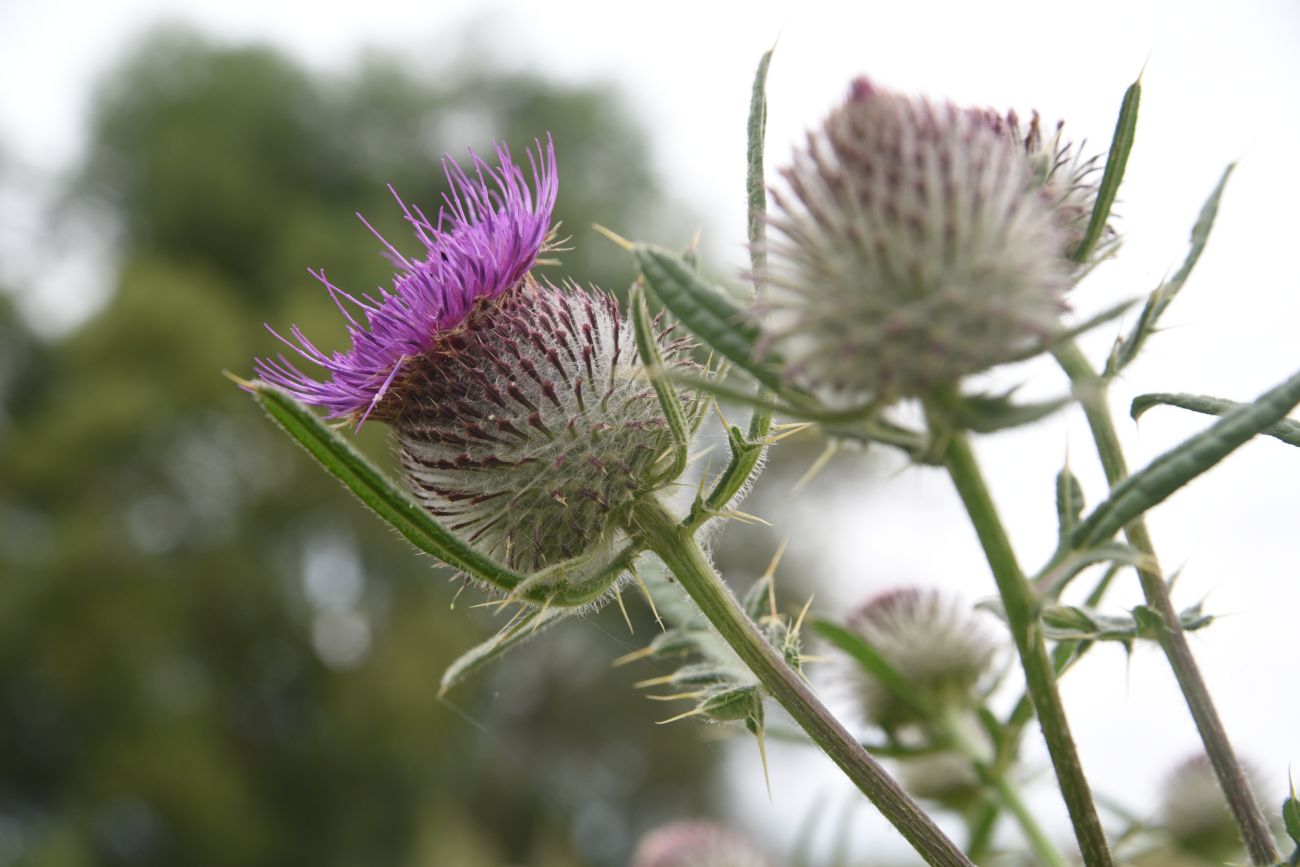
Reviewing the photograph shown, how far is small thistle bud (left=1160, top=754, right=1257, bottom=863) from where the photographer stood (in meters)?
2.93

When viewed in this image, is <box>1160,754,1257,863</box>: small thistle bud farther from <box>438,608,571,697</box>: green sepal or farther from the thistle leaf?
the thistle leaf

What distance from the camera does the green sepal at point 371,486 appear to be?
1.53 metres

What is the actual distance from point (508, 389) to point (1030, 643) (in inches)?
43.9

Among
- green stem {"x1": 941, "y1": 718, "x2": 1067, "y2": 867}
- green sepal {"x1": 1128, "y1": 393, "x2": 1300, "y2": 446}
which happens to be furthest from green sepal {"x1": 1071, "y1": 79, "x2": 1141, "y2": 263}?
green stem {"x1": 941, "y1": 718, "x2": 1067, "y2": 867}

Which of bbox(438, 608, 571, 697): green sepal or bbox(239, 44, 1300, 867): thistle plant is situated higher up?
bbox(239, 44, 1300, 867): thistle plant

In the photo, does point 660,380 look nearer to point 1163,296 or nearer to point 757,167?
point 757,167

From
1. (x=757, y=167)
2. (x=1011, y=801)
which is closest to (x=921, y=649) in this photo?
(x=1011, y=801)

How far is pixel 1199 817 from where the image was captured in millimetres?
2947

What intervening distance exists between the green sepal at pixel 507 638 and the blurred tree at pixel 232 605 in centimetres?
1482

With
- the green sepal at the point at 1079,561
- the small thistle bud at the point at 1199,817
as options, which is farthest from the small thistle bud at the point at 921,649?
the green sepal at the point at 1079,561

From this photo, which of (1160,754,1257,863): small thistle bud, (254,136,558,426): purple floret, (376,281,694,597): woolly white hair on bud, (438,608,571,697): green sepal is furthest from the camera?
(1160,754,1257,863): small thistle bud

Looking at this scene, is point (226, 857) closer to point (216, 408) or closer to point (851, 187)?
point (216, 408)

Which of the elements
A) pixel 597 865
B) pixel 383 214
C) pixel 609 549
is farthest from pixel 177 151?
pixel 609 549

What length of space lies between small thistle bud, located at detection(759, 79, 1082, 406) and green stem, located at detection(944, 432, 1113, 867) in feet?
0.39
